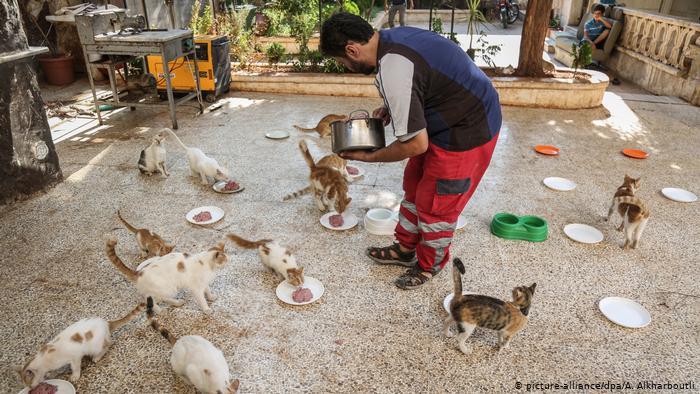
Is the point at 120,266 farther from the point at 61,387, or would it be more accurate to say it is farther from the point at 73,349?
the point at 61,387

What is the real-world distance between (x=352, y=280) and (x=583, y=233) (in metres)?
2.29

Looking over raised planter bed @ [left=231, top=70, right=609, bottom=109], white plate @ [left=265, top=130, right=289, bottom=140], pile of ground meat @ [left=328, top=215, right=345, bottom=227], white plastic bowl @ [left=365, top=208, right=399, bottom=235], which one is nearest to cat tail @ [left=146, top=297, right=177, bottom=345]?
pile of ground meat @ [left=328, top=215, right=345, bottom=227]

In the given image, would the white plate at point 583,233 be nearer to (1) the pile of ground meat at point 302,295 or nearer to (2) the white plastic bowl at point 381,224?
(2) the white plastic bowl at point 381,224

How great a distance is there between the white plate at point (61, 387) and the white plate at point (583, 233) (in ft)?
13.5

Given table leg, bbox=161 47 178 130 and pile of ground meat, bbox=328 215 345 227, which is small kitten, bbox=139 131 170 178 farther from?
pile of ground meat, bbox=328 215 345 227

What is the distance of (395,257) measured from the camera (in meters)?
3.92

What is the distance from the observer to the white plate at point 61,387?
265 cm

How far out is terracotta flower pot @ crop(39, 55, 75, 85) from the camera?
9250mm

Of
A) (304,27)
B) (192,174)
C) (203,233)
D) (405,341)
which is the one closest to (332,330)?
(405,341)

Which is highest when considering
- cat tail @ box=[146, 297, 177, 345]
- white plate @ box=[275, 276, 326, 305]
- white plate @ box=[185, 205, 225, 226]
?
cat tail @ box=[146, 297, 177, 345]

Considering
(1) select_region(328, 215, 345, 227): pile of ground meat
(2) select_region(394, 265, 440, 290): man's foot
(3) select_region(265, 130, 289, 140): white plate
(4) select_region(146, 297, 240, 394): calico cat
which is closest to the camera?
(4) select_region(146, 297, 240, 394): calico cat

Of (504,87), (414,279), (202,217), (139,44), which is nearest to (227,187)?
(202,217)

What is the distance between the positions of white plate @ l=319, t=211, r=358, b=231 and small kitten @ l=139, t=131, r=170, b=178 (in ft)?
7.02

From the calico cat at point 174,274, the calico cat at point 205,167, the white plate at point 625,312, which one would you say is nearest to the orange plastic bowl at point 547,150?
the white plate at point 625,312
